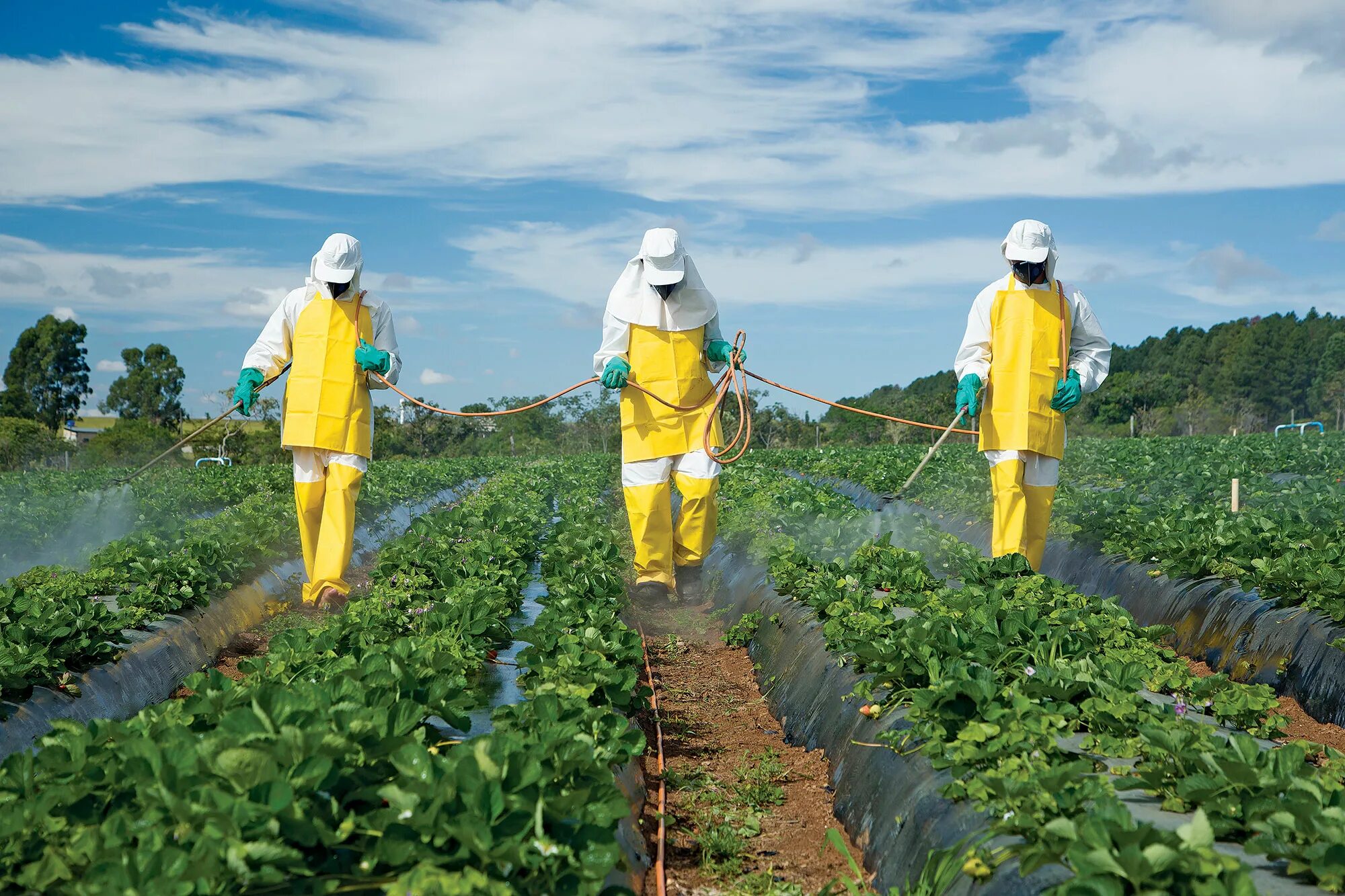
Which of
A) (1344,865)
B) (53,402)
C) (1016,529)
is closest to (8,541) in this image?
(1016,529)

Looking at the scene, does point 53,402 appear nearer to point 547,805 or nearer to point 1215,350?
point 547,805

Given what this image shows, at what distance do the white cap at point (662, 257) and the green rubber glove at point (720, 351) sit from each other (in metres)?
0.61

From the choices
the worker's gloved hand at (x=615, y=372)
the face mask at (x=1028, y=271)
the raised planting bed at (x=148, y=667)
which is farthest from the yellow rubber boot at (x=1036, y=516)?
the raised planting bed at (x=148, y=667)

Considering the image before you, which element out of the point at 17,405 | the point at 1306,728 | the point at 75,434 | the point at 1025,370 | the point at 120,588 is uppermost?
the point at 17,405

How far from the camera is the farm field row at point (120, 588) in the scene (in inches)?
184

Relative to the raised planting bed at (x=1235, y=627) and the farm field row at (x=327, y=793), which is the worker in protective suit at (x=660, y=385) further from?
the farm field row at (x=327, y=793)

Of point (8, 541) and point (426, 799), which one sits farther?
point (8, 541)

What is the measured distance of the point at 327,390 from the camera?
700 cm

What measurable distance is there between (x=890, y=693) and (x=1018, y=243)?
3.41m

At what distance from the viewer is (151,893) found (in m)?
2.16

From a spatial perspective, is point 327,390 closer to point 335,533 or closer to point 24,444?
point 335,533

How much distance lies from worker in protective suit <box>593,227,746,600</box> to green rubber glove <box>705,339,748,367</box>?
1cm

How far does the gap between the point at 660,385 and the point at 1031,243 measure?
7.85 ft

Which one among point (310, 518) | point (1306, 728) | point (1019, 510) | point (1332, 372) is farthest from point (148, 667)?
point (1332, 372)
